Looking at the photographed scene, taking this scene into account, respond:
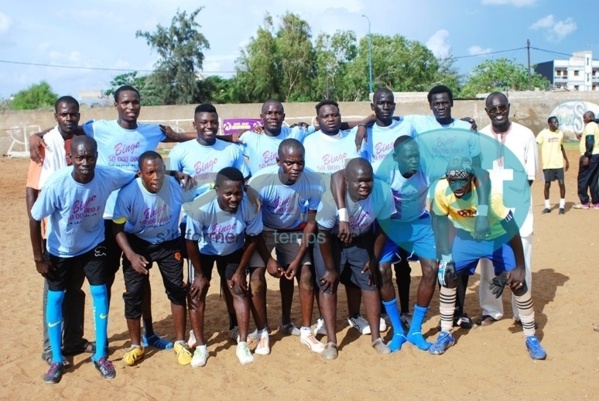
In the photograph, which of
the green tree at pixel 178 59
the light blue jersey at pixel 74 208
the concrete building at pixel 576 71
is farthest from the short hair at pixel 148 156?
the concrete building at pixel 576 71

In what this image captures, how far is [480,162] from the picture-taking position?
18.4ft

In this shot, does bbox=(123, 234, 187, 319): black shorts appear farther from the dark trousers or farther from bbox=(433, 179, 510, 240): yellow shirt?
the dark trousers

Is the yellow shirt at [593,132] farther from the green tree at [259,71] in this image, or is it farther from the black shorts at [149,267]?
the green tree at [259,71]

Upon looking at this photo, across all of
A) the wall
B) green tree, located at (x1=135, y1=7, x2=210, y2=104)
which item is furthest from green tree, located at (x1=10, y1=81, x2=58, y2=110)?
the wall

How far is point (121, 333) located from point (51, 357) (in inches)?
35.8

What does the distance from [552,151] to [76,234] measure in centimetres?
1051

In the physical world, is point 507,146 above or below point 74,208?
above

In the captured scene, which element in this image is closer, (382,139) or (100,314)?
(100,314)

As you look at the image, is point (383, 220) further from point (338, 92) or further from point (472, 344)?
point (338, 92)

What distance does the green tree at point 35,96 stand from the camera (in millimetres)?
67075

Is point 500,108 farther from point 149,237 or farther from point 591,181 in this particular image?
point 591,181

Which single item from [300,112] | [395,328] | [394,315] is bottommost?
[395,328]

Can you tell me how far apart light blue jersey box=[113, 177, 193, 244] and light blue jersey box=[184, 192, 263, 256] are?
6.5 inches

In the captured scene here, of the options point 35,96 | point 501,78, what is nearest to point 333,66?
point 501,78
